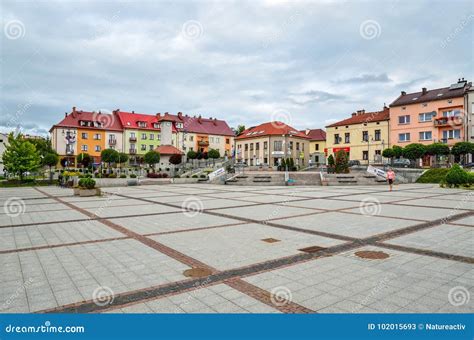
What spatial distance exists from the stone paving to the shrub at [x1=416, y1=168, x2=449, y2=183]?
2350 centimetres

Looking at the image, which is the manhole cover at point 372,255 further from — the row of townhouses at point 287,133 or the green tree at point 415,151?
the row of townhouses at point 287,133

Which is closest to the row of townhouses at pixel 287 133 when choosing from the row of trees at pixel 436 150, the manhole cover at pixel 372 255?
the row of trees at pixel 436 150

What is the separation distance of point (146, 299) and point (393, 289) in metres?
3.50

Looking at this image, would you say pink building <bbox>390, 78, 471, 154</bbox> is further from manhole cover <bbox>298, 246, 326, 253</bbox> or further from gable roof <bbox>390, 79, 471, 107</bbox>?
manhole cover <bbox>298, 246, 326, 253</bbox>

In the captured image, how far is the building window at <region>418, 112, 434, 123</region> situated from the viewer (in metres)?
46.2

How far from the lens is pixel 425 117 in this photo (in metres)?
47.0

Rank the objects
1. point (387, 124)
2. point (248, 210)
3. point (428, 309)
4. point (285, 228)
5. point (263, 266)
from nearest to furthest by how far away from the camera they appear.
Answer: point (428, 309)
point (263, 266)
point (285, 228)
point (248, 210)
point (387, 124)

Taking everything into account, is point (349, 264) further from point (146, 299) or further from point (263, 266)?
point (146, 299)

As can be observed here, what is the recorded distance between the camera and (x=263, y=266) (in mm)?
5898

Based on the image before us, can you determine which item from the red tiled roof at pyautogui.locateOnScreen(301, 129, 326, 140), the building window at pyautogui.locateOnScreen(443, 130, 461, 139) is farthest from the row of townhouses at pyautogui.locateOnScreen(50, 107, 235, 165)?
the building window at pyautogui.locateOnScreen(443, 130, 461, 139)

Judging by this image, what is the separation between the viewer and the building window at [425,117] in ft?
152


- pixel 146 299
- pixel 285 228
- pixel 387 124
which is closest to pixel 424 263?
pixel 285 228

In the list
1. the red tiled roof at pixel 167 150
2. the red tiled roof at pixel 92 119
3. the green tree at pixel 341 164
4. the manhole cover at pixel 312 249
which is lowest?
the manhole cover at pixel 312 249

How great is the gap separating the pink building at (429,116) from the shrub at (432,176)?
1443 centimetres
